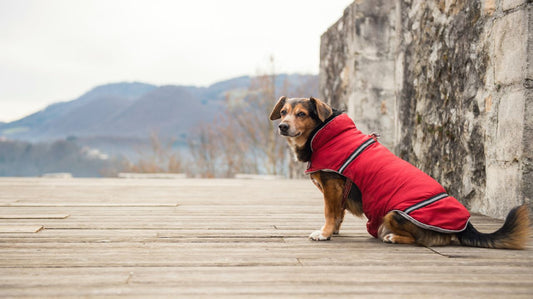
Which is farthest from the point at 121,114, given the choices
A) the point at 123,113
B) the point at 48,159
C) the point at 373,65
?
the point at 373,65

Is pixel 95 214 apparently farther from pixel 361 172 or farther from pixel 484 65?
pixel 484 65

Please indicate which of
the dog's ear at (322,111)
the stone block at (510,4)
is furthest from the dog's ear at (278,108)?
the stone block at (510,4)

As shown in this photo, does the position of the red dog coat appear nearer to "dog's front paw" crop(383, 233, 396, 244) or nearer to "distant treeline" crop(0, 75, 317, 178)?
"dog's front paw" crop(383, 233, 396, 244)

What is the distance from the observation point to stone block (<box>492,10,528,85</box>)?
2.68 meters

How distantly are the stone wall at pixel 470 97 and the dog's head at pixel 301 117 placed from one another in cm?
119

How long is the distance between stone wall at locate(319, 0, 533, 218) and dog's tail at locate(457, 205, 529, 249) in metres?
0.58

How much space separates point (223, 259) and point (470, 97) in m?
2.24

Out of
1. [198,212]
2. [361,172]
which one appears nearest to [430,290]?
[361,172]

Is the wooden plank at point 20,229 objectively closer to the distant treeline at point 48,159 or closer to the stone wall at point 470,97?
the stone wall at point 470,97

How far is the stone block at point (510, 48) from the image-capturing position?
268cm

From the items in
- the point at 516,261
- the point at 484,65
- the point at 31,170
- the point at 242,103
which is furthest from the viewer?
the point at 31,170

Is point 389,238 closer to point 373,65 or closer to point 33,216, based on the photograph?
point 33,216

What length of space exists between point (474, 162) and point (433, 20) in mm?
1326

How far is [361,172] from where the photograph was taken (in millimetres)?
2414
